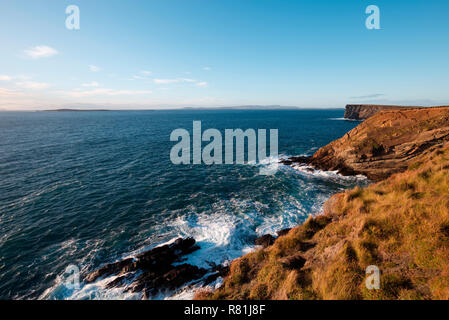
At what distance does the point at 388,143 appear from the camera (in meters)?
31.0

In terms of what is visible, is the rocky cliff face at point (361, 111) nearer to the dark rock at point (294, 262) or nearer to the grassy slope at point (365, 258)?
the grassy slope at point (365, 258)

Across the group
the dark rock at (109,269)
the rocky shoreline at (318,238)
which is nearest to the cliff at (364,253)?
the rocky shoreline at (318,238)

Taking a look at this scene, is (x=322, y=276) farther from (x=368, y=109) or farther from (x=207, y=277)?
(x=368, y=109)

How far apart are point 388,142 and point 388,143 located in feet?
0.76

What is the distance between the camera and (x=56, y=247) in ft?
53.5

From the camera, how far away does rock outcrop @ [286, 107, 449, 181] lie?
2853cm

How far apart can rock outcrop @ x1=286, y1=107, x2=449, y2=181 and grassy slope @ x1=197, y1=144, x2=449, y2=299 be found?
19.6 m

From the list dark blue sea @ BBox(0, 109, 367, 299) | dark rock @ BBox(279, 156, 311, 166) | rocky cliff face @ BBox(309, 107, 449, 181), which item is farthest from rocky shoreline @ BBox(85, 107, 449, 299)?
dark rock @ BBox(279, 156, 311, 166)

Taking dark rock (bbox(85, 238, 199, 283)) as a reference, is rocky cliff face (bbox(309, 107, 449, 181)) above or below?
above

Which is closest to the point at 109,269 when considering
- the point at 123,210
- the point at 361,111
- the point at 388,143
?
the point at 123,210

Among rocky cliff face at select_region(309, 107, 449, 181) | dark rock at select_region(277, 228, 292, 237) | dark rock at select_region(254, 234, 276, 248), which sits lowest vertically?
dark rock at select_region(254, 234, 276, 248)

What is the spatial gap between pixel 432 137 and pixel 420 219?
2965 centimetres

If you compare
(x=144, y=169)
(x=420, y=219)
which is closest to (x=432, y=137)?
(x=420, y=219)

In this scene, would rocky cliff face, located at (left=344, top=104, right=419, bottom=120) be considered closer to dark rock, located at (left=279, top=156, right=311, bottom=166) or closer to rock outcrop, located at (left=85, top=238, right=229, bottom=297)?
dark rock, located at (left=279, top=156, right=311, bottom=166)
